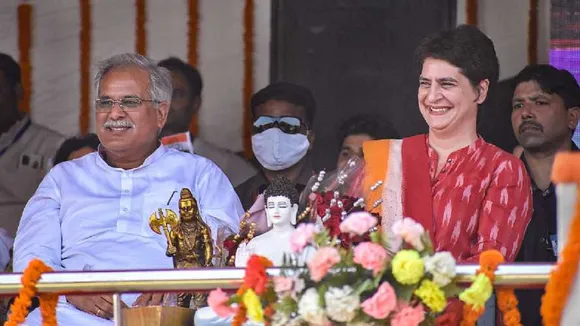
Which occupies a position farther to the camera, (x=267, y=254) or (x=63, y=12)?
(x=63, y=12)

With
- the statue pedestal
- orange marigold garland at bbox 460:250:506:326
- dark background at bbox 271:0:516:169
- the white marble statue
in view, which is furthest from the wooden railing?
dark background at bbox 271:0:516:169

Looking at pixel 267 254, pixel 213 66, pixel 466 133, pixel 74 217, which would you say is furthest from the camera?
pixel 213 66

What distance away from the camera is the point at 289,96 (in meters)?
6.59

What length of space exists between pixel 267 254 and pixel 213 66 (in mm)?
2336

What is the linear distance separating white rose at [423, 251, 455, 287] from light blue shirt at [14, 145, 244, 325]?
65.0 inches

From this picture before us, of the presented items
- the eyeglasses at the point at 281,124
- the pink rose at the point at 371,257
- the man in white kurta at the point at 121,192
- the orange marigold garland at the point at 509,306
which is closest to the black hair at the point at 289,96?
the eyeglasses at the point at 281,124

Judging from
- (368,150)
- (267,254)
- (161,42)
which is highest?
(161,42)

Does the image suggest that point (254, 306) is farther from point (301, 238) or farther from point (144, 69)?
point (144, 69)

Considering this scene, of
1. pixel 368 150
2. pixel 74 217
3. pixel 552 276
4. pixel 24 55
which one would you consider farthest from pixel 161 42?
pixel 552 276

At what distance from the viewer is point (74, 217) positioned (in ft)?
18.3

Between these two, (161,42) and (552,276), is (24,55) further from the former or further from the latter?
(552,276)

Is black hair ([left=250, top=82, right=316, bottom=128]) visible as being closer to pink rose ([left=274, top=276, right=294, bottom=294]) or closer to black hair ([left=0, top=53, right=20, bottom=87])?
black hair ([left=0, top=53, right=20, bottom=87])

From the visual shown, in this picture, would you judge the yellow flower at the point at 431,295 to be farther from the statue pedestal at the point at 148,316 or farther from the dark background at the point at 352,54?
the dark background at the point at 352,54

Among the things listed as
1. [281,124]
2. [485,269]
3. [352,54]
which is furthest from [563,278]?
[352,54]
